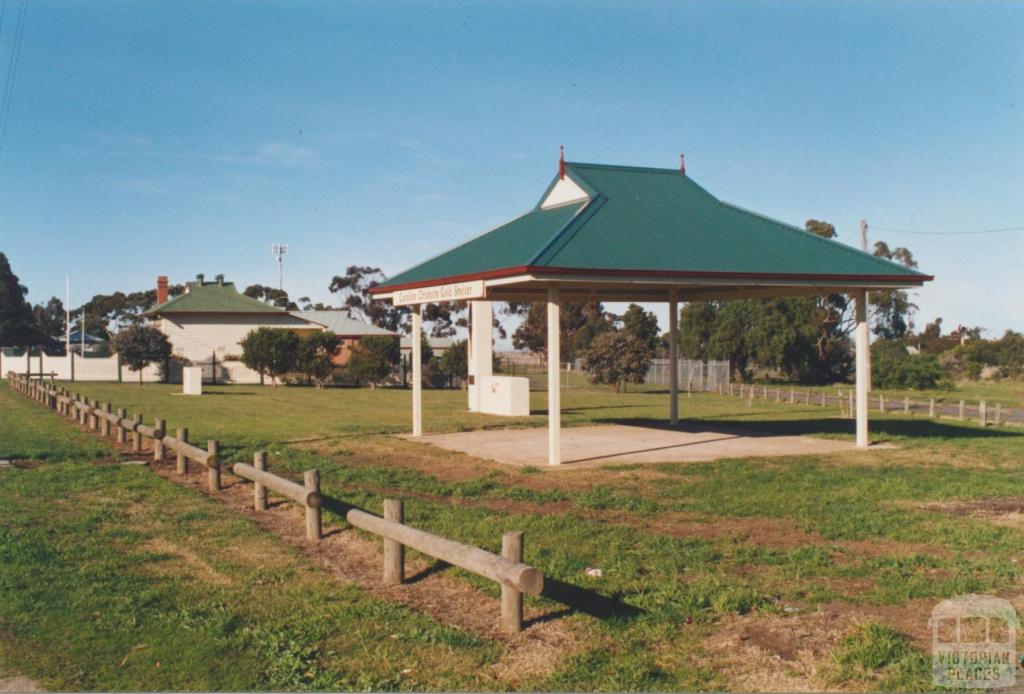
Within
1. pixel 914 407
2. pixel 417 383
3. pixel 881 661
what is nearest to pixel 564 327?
pixel 914 407

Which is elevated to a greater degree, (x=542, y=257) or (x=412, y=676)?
(x=542, y=257)

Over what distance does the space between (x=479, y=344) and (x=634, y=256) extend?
587 inches

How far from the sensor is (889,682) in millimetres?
5918

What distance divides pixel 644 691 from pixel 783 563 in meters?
3.65

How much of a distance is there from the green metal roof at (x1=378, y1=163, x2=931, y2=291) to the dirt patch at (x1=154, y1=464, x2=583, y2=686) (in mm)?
6222

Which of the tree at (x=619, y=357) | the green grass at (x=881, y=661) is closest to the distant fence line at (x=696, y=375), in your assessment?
the tree at (x=619, y=357)

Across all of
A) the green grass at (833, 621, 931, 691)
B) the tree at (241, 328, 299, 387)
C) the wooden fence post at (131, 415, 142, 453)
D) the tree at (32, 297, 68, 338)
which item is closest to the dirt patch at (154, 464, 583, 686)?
the green grass at (833, 621, 931, 691)

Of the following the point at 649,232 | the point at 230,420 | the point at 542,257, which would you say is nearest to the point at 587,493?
the point at 542,257

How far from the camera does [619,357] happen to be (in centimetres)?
4672

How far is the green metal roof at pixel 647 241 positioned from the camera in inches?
652

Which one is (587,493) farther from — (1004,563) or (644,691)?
(644,691)

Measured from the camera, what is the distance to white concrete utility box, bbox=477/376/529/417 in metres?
28.1

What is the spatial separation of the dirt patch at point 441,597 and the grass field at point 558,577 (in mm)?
51

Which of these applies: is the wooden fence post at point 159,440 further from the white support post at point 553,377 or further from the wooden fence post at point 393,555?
the wooden fence post at point 393,555
